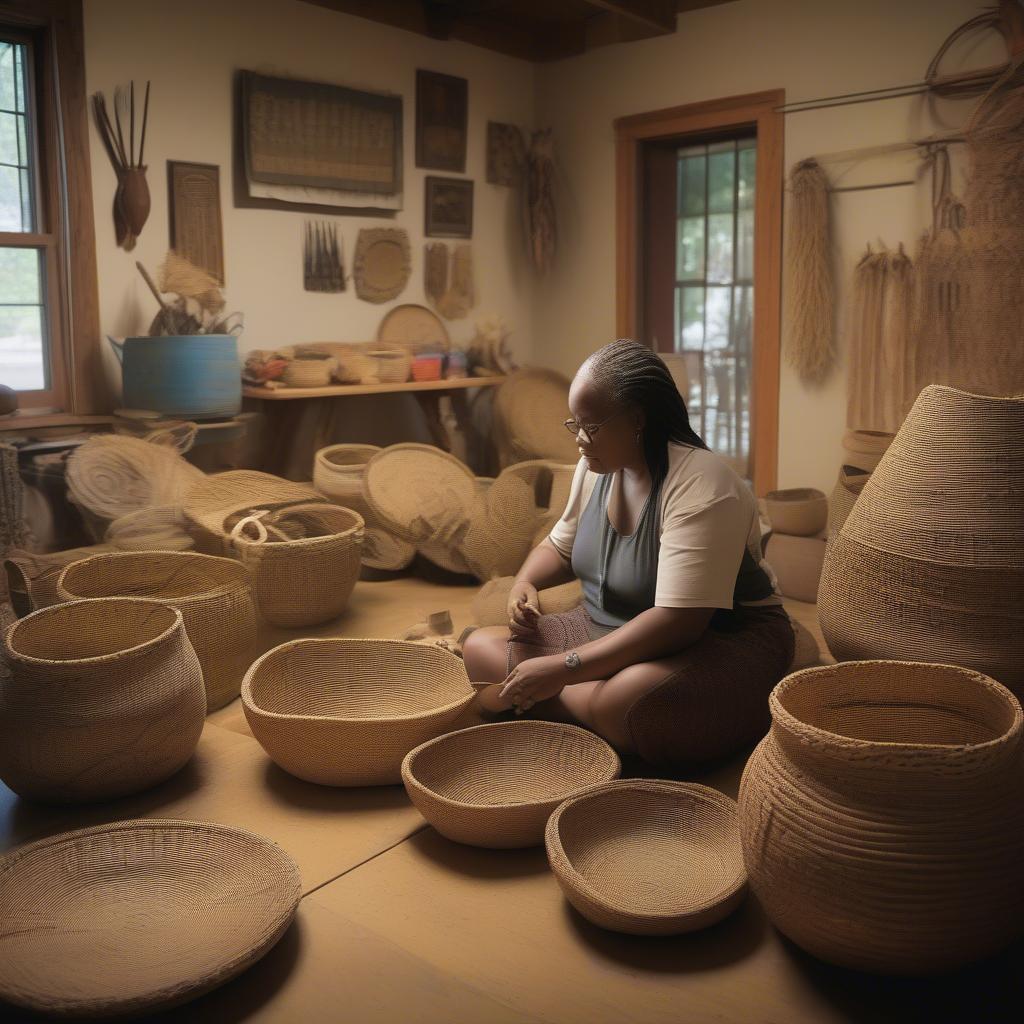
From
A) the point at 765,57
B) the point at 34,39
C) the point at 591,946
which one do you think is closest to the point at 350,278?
the point at 34,39

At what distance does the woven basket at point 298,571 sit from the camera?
11.1 feet

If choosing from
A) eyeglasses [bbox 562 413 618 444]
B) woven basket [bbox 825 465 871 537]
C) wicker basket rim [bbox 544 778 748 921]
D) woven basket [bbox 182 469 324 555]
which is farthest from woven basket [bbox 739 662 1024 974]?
woven basket [bbox 182 469 324 555]

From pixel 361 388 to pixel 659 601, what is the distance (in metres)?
2.86

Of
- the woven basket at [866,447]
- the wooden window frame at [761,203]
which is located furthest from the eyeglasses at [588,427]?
the wooden window frame at [761,203]

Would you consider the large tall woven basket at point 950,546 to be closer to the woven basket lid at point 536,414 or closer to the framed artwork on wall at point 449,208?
the woven basket lid at point 536,414

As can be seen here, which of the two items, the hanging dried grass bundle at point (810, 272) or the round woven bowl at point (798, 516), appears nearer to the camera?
the round woven bowl at point (798, 516)

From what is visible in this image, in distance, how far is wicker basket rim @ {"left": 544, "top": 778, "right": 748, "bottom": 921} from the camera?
5.60ft

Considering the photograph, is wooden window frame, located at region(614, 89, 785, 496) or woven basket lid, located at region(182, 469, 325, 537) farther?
wooden window frame, located at region(614, 89, 785, 496)

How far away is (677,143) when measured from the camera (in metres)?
5.50

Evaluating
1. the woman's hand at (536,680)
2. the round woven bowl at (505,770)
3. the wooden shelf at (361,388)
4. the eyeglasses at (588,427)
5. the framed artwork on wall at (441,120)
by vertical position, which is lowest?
the round woven bowl at (505,770)

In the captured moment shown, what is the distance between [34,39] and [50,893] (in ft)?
11.3

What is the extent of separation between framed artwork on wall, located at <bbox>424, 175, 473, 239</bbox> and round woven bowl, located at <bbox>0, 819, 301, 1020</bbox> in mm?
4065

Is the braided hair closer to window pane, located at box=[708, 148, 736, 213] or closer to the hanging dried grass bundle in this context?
the hanging dried grass bundle

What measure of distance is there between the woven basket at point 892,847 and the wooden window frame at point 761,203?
3.59 meters
